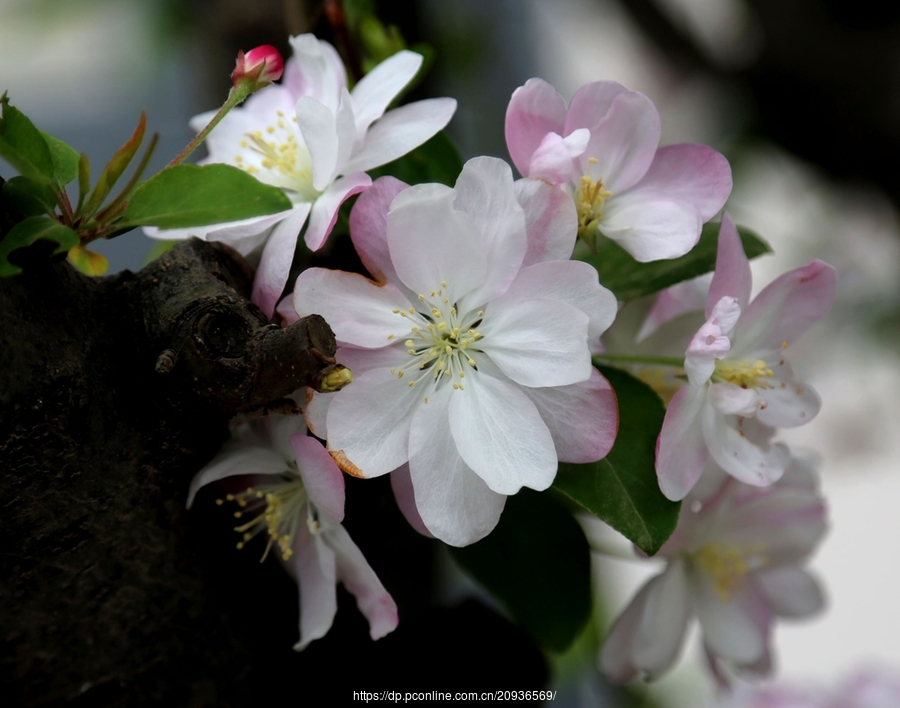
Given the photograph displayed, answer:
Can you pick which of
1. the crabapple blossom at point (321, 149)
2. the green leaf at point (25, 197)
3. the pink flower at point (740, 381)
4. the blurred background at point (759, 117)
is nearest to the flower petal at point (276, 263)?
the crabapple blossom at point (321, 149)

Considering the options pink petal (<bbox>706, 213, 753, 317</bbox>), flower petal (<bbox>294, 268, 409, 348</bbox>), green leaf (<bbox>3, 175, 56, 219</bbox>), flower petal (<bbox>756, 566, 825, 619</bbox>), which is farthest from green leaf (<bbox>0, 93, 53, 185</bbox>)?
flower petal (<bbox>756, 566, 825, 619</bbox>)

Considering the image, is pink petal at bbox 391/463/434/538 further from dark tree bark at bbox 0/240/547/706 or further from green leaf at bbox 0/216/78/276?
green leaf at bbox 0/216/78/276

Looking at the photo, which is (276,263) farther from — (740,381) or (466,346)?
(740,381)

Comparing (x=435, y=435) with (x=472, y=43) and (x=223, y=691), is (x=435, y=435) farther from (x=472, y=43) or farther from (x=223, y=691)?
(x=472, y=43)

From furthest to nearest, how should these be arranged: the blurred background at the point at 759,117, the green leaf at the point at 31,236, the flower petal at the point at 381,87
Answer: the blurred background at the point at 759,117 < the flower petal at the point at 381,87 < the green leaf at the point at 31,236

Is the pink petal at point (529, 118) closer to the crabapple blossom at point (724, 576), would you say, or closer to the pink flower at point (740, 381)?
the pink flower at point (740, 381)
